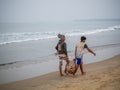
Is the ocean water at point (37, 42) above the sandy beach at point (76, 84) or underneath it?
underneath

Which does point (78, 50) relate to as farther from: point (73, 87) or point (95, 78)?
point (73, 87)

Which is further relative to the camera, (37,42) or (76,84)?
(37,42)

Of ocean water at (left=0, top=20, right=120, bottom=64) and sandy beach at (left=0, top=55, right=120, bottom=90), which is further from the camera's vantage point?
ocean water at (left=0, top=20, right=120, bottom=64)

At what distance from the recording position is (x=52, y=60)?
39.5 ft

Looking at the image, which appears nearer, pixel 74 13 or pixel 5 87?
pixel 5 87

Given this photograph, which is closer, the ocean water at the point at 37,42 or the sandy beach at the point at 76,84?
the sandy beach at the point at 76,84

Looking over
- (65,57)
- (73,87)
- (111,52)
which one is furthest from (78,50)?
(111,52)

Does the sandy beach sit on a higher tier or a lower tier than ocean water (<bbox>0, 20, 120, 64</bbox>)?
higher

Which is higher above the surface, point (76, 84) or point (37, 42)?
point (76, 84)

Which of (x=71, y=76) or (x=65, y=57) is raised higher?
(x=65, y=57)

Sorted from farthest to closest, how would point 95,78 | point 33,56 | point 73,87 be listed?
point 33,56 < point 95,78 < point 73,87

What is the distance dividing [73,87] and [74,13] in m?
183

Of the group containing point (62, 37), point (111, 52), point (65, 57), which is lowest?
point (111, 52)

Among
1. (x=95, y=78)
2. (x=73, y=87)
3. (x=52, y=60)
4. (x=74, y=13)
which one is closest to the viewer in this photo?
(x=73, y=87)
